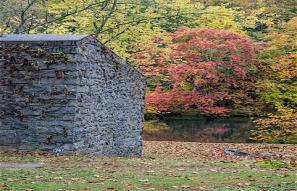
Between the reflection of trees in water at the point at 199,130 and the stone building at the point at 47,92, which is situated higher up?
the stone building at the point at 47,92

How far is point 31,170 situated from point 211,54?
16.9 m

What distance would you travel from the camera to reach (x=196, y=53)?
24828 mm

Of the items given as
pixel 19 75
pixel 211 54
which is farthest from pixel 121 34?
pixel 19 75

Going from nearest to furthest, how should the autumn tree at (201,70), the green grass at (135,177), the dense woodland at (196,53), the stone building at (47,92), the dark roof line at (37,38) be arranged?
the green grass at (135,177)
the stone building at (47,92)
the dark roof line at (37,38)
the dense woodland at (196,53)
the autumn tree at (201,70)

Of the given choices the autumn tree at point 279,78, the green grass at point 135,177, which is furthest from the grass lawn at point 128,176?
the autumn tree at point 279,78

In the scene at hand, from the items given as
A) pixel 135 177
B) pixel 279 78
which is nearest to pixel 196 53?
pixel 279 78

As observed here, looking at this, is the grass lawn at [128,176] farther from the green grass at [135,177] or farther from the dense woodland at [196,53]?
the dense woodland at [196,53]

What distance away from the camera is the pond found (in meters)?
25.5

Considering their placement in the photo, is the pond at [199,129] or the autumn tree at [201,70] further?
the pond at [199,129]

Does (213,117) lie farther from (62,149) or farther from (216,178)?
(216,178)

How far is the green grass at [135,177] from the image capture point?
736cm

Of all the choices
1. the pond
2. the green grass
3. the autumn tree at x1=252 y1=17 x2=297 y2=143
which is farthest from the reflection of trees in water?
the green grass

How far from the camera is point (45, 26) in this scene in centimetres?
2161

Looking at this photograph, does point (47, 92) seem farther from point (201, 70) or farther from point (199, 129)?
point (199, 129)
